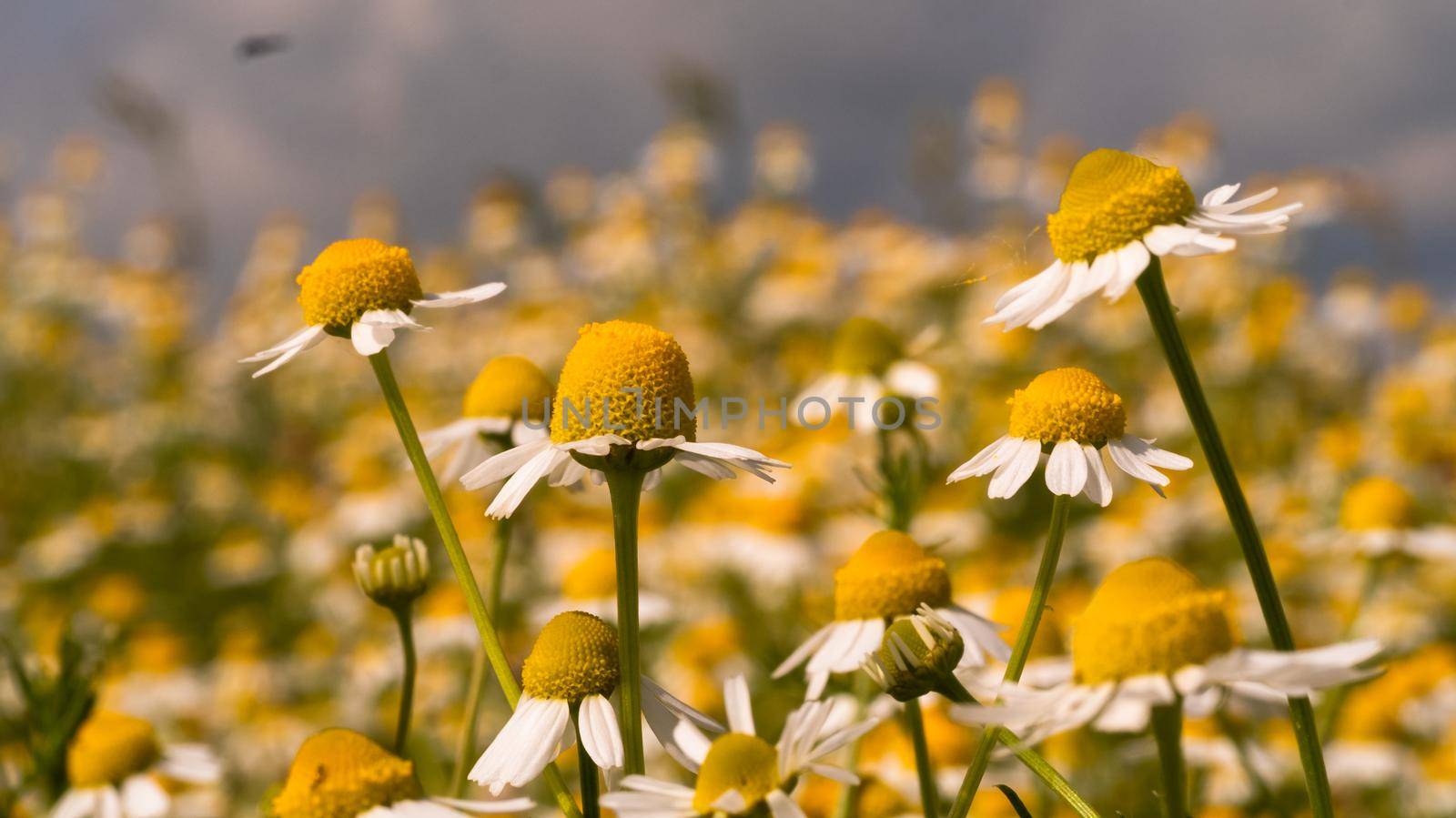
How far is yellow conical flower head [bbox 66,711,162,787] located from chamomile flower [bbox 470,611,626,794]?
47.4 inches

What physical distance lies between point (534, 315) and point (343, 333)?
8.49 m

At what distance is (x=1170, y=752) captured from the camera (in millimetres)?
854

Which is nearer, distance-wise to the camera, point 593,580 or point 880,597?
point 880,597

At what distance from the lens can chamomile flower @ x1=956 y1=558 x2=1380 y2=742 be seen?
2.46 ft

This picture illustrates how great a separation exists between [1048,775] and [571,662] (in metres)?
0.36

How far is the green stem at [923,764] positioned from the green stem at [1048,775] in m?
0.10

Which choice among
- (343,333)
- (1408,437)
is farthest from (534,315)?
(343,333)

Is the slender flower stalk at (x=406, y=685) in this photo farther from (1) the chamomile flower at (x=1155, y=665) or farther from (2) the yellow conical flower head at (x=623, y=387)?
(1) the chamomile flower at (x=1155, y=665)

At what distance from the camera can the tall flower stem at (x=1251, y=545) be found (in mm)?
827

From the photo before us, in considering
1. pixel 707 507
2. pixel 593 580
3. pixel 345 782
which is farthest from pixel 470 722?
pixel 707 507

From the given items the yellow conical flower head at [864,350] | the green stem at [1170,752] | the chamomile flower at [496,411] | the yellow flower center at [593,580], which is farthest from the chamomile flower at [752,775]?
the yellow flower center at [593,580]

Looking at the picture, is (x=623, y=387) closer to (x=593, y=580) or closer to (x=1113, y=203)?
(x=1113, y=203)

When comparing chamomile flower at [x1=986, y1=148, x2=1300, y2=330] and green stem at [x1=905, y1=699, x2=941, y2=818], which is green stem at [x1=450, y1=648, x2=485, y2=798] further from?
chamomile flower at [x1=986, y1=148, x2=1300, y2=330]

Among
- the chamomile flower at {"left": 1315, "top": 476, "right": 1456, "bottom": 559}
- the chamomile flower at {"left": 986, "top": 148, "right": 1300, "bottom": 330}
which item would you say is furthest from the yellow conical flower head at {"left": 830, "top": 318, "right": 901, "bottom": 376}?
the chamomile flower at {"left": 986, "top": 148, "right": 1300, "bottom": 330}
